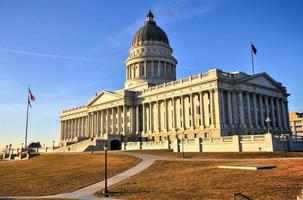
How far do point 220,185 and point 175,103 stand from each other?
71.9 m

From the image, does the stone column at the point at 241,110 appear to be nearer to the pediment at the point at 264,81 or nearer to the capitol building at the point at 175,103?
the capitol building at the point at 175,103

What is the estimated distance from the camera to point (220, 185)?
24.8 meters

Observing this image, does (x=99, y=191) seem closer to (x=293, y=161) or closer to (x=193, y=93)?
(x=293, y=161)

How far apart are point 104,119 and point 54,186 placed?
8465 centimetres

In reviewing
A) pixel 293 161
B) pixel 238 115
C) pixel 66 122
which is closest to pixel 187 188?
pixel 293 161

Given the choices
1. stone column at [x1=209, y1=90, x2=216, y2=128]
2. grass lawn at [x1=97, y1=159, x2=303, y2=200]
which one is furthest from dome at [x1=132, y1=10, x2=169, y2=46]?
grass lawn at [x1=97, y1=159, x2=303, y2=200]

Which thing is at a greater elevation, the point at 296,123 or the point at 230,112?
the point at 296,123

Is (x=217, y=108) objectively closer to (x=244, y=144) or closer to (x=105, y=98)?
(x=244, y=144)

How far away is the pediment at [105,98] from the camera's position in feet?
367

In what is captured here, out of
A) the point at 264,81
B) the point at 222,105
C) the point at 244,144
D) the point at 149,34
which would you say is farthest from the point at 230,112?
the point at 149,34

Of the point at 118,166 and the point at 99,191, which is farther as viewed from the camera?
the point at 118,166

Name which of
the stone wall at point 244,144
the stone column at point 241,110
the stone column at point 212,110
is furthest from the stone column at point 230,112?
the stone wall at point 244,144

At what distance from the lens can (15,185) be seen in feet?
123

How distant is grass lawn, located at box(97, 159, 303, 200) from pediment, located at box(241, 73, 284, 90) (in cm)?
6001
